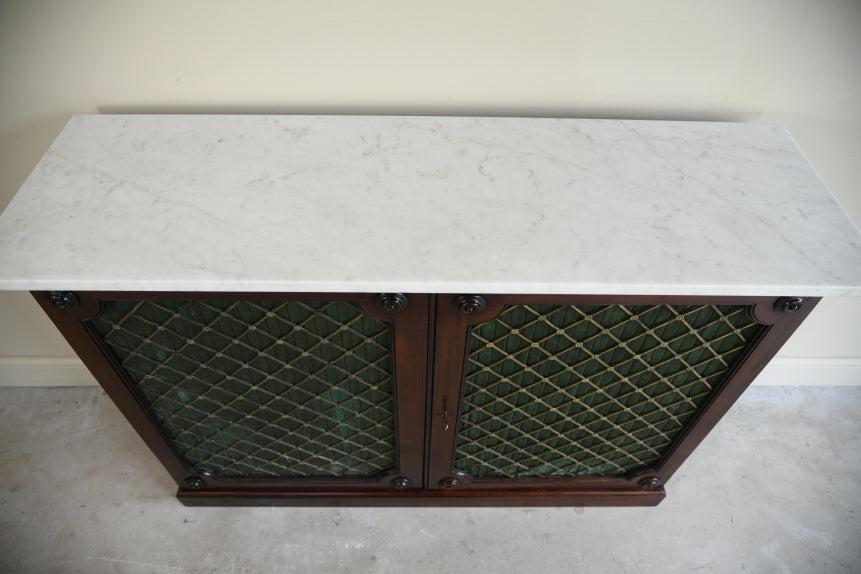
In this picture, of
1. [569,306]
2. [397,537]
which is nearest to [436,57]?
[569,306]

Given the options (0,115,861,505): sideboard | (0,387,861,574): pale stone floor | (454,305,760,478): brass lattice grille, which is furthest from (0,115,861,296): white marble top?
(0,387,861,574): pale stone floor

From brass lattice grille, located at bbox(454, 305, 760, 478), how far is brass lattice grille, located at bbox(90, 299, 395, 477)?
0.21 m

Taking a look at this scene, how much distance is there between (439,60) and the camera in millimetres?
1017

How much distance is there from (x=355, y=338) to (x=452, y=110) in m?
0.50

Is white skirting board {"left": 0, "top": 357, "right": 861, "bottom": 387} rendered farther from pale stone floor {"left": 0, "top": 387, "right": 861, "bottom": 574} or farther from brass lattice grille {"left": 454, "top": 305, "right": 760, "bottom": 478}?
brass lattice grille {"left": 454, "top": 305, "right": 760, "bottom": 478}

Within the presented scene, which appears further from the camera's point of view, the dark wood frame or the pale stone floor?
the pale stone floor

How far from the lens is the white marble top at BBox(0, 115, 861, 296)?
82 cm

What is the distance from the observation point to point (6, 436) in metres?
1.55

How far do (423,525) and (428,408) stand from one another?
0.48m

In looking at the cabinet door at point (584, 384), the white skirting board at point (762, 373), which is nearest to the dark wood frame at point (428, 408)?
the cabinet door at point (584, 384)

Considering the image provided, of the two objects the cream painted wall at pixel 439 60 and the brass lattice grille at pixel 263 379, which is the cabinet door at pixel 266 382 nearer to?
the brass lattice grille at pixel 263 379

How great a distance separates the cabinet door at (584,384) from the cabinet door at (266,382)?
0.29 feet

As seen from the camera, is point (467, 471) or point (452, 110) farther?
point (467, 471)

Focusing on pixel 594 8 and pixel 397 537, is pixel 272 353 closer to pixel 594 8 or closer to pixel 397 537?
pixel 397 537
